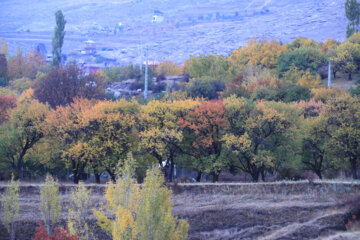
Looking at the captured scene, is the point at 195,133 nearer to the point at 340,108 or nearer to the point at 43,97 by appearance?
the point at 340,108

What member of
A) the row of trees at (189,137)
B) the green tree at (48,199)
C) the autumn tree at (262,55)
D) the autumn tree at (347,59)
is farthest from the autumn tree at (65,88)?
the autumn tree at (347,59)

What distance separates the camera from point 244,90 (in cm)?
5094

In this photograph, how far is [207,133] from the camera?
3406 centimetres

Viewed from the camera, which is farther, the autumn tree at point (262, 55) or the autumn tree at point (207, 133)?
the autumn tree at point (262, 55)

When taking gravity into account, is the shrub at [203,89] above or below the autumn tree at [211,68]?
below

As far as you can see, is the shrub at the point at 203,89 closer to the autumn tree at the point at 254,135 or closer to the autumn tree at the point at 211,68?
the autumn tree at the point at 211,68

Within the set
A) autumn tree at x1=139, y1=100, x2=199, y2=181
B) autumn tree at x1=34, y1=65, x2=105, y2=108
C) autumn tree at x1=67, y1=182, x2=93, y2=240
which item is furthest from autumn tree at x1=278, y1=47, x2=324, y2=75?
autumn tree at x1=67, y1=182, x2=93, y2=240

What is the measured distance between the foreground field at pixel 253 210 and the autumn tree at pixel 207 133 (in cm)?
671

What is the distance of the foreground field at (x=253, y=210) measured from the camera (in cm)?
1994

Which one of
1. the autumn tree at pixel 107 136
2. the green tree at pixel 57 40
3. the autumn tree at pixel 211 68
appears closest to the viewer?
the autumn tree at pixel 107 136

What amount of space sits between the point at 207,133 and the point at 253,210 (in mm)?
12403

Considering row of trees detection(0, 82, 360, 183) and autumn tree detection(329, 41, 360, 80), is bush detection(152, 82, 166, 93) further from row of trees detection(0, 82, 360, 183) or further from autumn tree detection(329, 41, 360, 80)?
row of trees detection(0, 82, 360, 183)

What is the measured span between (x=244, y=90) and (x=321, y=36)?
95.1 meters

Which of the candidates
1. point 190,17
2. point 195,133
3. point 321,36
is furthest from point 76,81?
point 190,17
